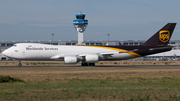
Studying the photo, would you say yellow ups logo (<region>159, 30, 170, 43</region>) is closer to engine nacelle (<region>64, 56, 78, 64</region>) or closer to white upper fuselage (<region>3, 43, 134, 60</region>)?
white upper fuselage (<region>3, 43, 134, 60</region>)

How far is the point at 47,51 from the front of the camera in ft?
144

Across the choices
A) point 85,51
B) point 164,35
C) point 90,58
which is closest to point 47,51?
point 85,51

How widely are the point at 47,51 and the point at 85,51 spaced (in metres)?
6.83

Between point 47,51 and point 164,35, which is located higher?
point 164,35

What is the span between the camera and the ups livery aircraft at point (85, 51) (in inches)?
1716

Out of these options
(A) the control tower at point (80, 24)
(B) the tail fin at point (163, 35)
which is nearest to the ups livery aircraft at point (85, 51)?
(B) the tail fin at point (163, 35)

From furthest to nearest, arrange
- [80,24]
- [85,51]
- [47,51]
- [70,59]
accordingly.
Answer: [80,24] < [85,51] < [47,51] < [70,59]

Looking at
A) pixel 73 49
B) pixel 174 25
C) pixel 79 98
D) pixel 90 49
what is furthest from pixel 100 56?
pixel 79 98

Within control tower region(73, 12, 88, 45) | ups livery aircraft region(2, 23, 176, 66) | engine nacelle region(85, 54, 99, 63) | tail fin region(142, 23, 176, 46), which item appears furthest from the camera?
control tower region(73, 12, 88, 45)

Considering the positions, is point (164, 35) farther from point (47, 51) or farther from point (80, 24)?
Result: point (80, 24)

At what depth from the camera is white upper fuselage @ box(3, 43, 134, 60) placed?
43594 millimetres

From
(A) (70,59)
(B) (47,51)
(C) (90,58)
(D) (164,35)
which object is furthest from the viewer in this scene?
(D) (164,35)

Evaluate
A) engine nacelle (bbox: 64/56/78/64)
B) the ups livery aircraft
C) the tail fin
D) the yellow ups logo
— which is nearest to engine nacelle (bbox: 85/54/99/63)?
the ups livery aircraft

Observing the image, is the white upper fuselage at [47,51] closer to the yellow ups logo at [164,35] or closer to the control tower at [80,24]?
the yellow ups logo at [164,35]
